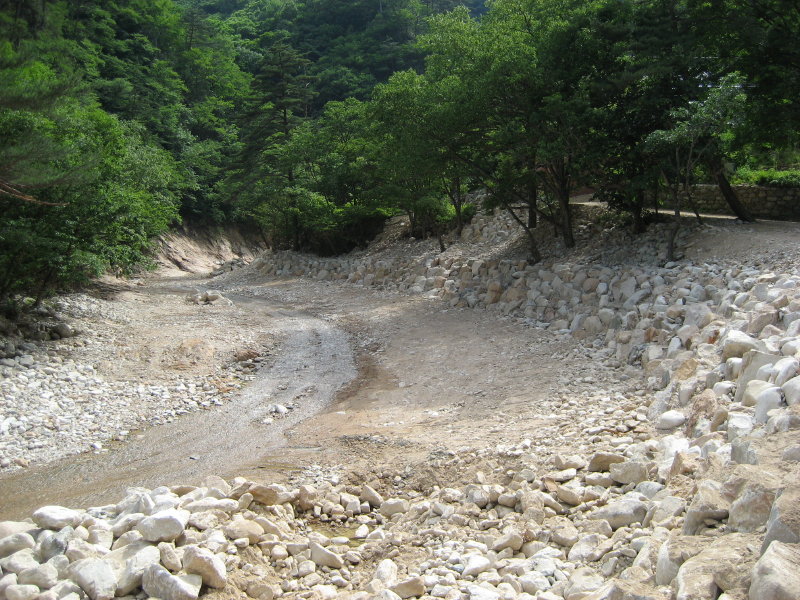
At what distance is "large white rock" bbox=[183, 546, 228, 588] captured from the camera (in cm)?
442

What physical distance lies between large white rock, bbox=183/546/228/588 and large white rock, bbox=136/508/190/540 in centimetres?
35

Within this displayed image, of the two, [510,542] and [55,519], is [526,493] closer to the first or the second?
[510,542]

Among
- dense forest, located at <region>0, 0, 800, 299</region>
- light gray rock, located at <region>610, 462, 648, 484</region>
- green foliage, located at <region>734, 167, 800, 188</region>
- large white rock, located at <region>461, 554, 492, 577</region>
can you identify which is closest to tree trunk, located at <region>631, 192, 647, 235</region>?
dense forest, located at <region>0, 0, 800, 299</region>

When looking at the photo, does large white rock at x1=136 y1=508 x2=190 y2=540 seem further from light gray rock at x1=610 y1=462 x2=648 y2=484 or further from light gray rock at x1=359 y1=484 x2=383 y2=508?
light gray rock at x1=610 y1=462 x2=648 y2=484

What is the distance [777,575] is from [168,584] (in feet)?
12.0

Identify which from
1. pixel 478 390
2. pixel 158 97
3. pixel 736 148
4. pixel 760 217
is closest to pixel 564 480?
pixel 478 390

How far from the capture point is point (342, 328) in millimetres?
15391

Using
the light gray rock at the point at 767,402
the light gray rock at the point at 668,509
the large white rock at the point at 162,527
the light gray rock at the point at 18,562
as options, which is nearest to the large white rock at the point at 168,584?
the large white rock at the point at 162,527

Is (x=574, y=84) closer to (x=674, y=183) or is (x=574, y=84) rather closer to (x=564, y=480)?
(x=674, y=183)

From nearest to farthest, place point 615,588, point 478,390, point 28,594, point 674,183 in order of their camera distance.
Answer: point 615,588
point 28,594
point 478,390
point 674,183

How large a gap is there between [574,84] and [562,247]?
4385 mm

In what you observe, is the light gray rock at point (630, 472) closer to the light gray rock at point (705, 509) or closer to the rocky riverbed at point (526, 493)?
the rocky riverbed at point (526, 493)

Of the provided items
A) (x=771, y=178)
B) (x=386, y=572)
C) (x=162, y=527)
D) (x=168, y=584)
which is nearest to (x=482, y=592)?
(x=386, y=572)

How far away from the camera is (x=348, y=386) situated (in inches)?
428
